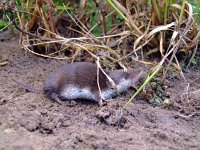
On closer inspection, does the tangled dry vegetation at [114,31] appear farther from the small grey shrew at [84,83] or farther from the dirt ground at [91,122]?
the dirt ground at [91,122]

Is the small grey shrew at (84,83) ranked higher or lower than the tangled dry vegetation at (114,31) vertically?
lower

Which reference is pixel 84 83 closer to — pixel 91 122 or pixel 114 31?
pixel 91 122

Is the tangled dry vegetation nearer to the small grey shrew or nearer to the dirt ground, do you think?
the small grey shrew

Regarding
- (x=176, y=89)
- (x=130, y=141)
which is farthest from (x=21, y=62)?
(x=130, y=141)

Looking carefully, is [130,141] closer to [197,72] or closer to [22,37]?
[197,72]

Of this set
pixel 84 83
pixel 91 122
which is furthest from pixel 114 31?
pixel 91 122

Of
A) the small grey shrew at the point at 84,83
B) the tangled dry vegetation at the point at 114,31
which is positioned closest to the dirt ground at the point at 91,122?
the small grey shrew at the point at 84,83

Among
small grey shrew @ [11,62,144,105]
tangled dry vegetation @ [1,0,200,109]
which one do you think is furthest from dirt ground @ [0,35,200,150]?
tangled dry vegetation @ [1,0,200,109]
